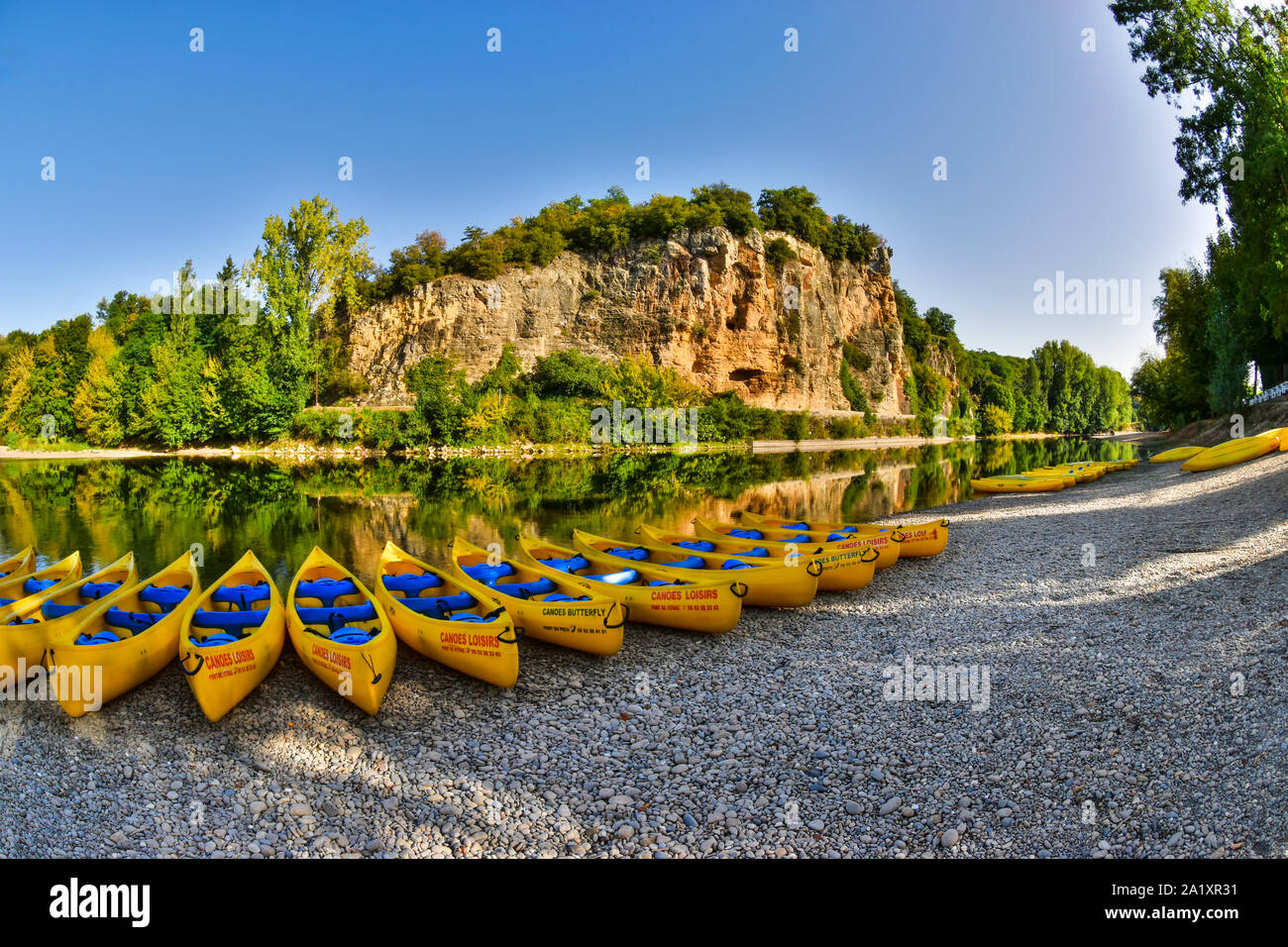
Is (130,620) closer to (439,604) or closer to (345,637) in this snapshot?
(345,637)

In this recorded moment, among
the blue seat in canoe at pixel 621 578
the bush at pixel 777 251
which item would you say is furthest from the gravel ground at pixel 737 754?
the bush at pixel 777 251

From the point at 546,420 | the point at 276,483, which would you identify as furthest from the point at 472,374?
the point at 276,483

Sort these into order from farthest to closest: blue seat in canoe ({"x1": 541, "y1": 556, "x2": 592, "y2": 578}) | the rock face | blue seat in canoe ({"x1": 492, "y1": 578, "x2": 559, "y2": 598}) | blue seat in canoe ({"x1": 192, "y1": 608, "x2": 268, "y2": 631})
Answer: the rock face < blue seat in canoe ({"x1": 541, "y1": 556, "x2": 592, "y2": 578}) < blue seat in canoe ({"x1": 492, "y1": 578, "x2": 559, "y2": 598}) < blue seat in canoe ({"x1": 192, "y1": 608, "x2": 268, "y2": 631})

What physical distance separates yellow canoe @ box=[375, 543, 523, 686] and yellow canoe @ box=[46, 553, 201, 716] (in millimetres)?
2230

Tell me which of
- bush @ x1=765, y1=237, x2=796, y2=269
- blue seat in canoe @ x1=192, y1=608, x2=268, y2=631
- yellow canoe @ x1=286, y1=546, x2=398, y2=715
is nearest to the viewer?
yellow canoe @ x1=286, y1=546, x2=398, y2=715

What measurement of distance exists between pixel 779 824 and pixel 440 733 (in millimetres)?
3264

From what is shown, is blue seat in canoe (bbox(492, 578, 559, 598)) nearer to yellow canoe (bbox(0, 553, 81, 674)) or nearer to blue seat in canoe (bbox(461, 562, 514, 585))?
blue seat in canoe (bbox(461, 562, 514, 585))

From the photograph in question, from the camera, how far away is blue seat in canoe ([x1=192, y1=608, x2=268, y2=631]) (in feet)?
25.7

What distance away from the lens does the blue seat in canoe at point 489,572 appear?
988 cm

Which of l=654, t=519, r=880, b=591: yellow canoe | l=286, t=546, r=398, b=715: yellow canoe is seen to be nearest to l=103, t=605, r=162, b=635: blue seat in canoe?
l=286, t=546, r=398, b=715: yellow canoe

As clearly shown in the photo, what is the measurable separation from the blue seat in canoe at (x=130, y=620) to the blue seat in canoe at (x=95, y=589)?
118 centimetres

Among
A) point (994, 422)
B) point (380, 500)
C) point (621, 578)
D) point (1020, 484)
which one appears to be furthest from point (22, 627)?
point (994, 422)

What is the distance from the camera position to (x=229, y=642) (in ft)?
23.4

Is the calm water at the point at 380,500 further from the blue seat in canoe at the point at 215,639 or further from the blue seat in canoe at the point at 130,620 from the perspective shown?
the blue seat in canoe at the point at 215,639
